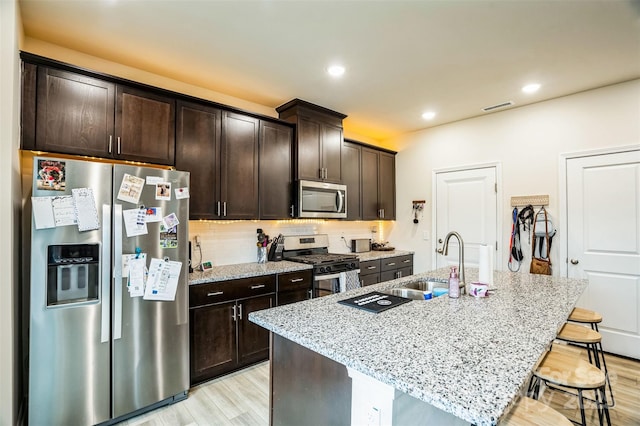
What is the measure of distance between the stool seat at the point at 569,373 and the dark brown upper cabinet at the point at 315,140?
267 cm

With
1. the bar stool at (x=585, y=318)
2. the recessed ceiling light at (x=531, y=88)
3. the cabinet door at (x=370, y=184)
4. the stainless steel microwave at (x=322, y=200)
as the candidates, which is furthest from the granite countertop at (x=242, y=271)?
the recessed ceiling light at (x=531, y=88)

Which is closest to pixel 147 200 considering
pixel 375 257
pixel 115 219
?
pixel 115 219

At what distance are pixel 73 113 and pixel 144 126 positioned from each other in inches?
17.7

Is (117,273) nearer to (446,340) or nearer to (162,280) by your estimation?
(162,280)

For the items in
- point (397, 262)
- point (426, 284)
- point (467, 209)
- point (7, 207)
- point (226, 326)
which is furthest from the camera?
point (397, 262)

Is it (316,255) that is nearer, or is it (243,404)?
(243,404)

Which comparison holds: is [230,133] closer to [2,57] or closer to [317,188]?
[317,188]

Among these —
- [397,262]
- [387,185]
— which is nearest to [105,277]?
[397,262]

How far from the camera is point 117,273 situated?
206 cm

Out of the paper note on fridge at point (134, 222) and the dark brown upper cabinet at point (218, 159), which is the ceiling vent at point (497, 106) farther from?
the paper note on fridge at point (134, 222)

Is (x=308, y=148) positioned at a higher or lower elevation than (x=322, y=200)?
higher

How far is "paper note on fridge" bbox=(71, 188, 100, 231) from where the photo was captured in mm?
1920

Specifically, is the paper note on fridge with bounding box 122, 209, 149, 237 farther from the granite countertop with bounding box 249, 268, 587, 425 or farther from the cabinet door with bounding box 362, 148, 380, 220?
the cabinet door with bounding box 362, 148, 380, 220

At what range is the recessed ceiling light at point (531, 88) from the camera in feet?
10.3
